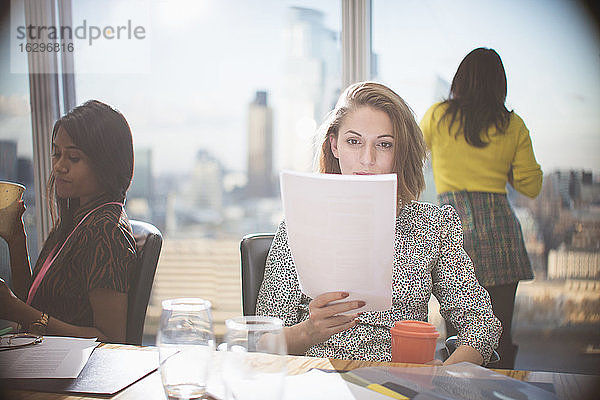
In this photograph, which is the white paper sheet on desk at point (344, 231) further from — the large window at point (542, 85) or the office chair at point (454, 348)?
the large window at point (542, 85)

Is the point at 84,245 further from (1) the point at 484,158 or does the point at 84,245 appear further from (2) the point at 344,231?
(1) the point at 484,158

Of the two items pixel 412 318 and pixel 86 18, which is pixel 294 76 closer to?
pixel 86 18

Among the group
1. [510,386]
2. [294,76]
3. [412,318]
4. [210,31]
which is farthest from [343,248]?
[210,31]

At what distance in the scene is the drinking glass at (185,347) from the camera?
2.46 feet

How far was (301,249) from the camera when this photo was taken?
3.48 ft

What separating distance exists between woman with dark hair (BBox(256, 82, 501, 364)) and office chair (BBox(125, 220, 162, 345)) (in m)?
0.30

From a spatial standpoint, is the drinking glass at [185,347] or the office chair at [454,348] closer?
the drinking glass at [185,347]

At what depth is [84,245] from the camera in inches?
61.8

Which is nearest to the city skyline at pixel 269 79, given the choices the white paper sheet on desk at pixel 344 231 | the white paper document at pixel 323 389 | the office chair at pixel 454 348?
the office chair at pixel 454 348

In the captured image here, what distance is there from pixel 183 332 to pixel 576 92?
263 cm

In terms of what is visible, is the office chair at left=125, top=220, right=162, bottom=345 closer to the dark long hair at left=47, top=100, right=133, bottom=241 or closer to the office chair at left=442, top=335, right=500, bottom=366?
the dark long hair at left=47, top=100, right=133, bottom=241

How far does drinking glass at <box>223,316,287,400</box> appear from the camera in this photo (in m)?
0.66

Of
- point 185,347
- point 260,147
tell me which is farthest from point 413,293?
point 260,147

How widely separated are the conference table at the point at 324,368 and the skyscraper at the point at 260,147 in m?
2.08
